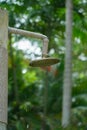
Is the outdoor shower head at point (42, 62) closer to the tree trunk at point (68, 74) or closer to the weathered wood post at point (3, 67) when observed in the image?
the weathered wood post at point (3, 67)

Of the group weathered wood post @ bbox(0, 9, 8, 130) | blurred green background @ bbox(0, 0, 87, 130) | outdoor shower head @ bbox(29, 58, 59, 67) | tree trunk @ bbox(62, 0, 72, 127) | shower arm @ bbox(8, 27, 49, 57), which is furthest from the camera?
blurred green background @ bbox(0, 0, 87, 130)

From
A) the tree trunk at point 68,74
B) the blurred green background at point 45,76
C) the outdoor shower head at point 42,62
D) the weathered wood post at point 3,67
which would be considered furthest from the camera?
the blurred green background at point 45,76

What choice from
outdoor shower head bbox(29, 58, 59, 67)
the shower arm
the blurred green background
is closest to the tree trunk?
the blurred green background

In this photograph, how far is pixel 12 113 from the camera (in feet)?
49.8

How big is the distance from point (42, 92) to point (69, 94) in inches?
150

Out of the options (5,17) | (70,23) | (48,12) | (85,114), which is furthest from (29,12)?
(5,17)

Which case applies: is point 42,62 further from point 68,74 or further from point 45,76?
point 45,76

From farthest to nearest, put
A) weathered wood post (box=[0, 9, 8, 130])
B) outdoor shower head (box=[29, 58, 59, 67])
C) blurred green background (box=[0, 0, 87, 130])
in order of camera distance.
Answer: blurred green background (box=[0, 0, 87, 130]) → outdoor shower head (box=[29, 58, 59, 67]) → weathered wood post (box=[0, 9, 8, 130])

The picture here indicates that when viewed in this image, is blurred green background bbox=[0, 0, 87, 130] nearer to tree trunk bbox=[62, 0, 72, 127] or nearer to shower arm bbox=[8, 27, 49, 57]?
tree trunk bbox=[62, 0, 72, 127]

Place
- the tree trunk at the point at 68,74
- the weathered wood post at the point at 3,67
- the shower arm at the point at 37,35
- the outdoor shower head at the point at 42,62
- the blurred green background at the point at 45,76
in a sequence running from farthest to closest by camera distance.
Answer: the blurred green background at the point at 45,76 < the tree trunk at the point at 68,74 < the outdoor shower head at the point at 42,62 < the shower arm at the point at 37,35 < the weathered wood post at the point at 3,67

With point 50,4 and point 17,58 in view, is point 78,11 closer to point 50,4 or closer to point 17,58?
point 50,4

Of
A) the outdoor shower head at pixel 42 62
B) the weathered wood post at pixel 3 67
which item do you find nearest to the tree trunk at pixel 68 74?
the outdoor shower head at pixel 42 62

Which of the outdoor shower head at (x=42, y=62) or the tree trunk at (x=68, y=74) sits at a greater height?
the outdoor shower head at (x=42, y=62)

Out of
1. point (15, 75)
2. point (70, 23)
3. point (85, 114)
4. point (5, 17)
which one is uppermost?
point (5, 17)
